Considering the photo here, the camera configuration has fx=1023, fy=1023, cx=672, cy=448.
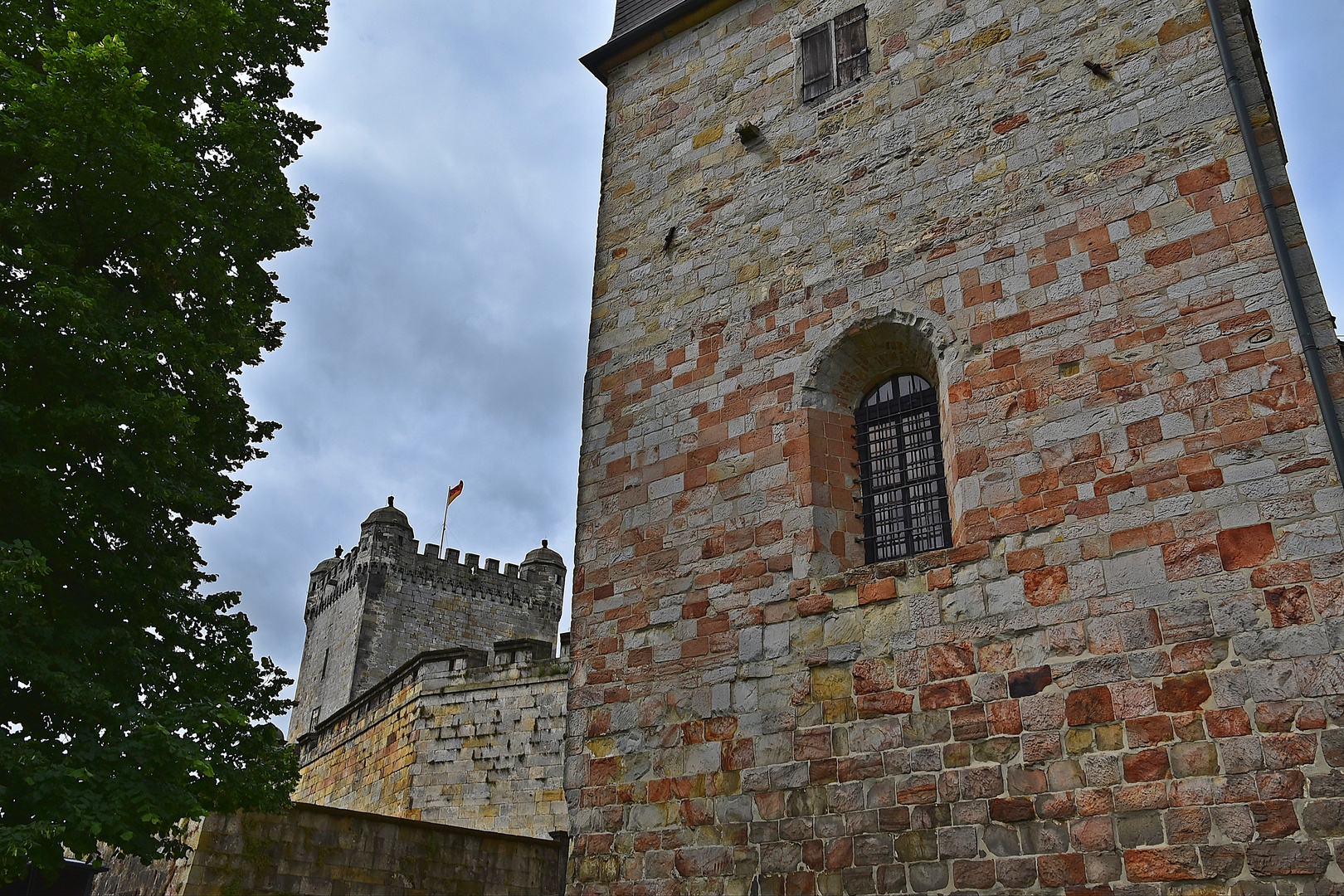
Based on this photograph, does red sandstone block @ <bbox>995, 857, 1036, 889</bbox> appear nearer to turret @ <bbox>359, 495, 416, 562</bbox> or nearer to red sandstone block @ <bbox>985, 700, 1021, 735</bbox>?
red sandstone block @ <bbox>985, 700, 1021, 735</bbox>

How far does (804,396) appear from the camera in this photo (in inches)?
294

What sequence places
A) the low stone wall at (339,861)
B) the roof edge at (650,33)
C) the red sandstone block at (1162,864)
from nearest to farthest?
the red sandstone block at (1162,864), the low stone wall at (339,861), the roof edge at (650,33)

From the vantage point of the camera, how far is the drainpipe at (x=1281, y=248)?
5.45m

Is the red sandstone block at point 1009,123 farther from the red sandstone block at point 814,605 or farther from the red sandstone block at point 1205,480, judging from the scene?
the red sandstone block at point 814,605

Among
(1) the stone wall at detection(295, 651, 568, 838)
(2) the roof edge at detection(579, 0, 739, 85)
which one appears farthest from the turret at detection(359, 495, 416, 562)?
(2) the roof edge at detection(579, 0, 739, 85)

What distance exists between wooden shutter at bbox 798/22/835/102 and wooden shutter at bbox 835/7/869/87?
8 cm

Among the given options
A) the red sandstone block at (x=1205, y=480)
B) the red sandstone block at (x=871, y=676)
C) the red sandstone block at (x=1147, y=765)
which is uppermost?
the red sandstone block at (x=1205, y=480)

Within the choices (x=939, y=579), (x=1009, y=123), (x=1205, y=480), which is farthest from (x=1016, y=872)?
(x=1009, y=123)

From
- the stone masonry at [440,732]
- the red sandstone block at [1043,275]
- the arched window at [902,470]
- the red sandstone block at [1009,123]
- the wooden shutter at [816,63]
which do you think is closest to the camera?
the red sandstone block at [1043,275]

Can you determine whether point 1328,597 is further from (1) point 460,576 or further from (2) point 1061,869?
(1) point 460,576

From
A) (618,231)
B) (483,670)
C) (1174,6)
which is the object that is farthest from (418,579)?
(1174,6)

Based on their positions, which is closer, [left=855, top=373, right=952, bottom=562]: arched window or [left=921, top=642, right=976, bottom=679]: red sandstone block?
[left=921, top=642, right=976, bottom=679]: red sandstone block

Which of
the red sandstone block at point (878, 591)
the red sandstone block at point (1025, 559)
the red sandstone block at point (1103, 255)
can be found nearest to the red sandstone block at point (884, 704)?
the red sandstone block at point (878, 591)

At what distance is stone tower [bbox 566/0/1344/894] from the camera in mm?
5355
